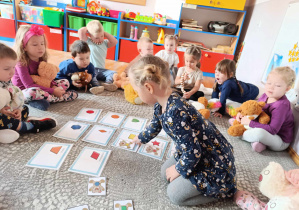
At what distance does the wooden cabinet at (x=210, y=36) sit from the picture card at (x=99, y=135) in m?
2.56

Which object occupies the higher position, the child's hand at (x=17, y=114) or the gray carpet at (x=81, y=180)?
the child's hand at (x=17, y=114)

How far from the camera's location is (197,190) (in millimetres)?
992

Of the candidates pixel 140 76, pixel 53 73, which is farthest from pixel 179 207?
pixel 53 73

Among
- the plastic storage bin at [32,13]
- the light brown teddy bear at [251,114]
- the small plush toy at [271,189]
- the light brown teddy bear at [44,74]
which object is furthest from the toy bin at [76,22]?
the small plush toy at [271,189]

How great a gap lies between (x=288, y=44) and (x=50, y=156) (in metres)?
2.18

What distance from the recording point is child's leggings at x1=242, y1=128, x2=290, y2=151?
5.18 feet

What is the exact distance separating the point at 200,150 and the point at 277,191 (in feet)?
1.43

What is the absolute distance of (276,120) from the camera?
159 cm

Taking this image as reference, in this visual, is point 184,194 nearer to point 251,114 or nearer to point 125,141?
point 125,141

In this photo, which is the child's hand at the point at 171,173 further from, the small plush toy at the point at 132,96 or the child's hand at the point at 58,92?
the child's hand at the point at 58,92

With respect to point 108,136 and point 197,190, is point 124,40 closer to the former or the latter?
point 108,136

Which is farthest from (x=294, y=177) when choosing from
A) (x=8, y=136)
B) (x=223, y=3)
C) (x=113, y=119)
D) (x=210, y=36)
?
(x=210, y=36)

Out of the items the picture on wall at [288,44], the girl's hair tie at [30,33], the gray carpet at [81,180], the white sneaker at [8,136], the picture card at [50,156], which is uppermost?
the picture on wall at [288,44]

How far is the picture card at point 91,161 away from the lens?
1.14 m
